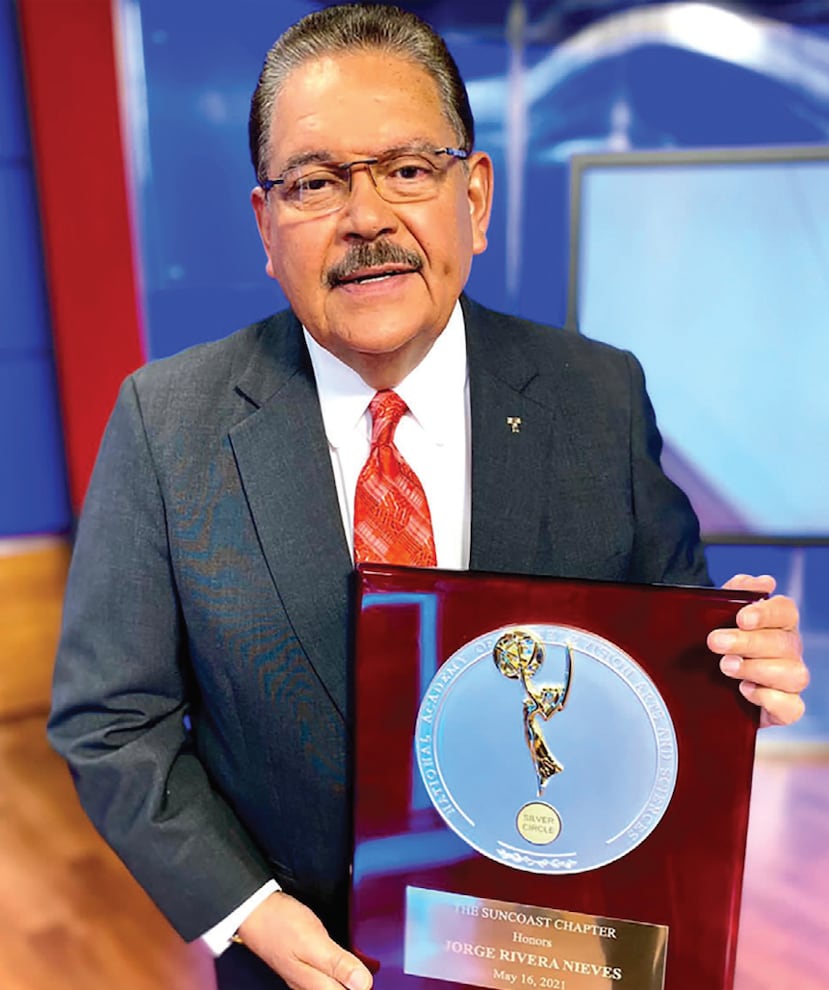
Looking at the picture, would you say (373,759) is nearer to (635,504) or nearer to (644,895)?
(644,895)

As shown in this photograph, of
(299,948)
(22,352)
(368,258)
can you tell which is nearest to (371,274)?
(368,258)

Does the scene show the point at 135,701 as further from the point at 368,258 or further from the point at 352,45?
the point at 352,45

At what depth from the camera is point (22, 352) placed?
3.24 m

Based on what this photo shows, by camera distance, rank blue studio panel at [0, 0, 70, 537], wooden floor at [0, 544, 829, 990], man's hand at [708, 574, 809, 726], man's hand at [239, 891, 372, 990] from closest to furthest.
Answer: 1. man's hand at [708, 574, 809, 726]
2. man's hand at [239, 891, 372, 990]
3. wooden floor at [0, 544, 829, 990]
4. blue studio panel at [0, 0, 70, 537]

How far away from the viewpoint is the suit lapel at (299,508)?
95 centimetres

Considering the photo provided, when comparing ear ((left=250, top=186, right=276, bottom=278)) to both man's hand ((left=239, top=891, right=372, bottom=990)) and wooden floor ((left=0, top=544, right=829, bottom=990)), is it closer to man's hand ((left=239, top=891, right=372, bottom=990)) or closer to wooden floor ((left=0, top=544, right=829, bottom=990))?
man's hand ((left=239, top=891, right=372, bottom=990))

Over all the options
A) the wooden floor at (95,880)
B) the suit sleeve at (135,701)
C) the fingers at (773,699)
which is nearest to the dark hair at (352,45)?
the suit sleeve at (135,701)

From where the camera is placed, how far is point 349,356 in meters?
0.99

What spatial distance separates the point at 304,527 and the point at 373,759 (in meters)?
0.25

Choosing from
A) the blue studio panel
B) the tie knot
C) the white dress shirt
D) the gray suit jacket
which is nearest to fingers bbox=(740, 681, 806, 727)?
the gray suit jacket

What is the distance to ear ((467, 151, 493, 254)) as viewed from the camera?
1.01 meters

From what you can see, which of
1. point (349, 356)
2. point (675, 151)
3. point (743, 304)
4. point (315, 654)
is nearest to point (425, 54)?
point (349, 356)

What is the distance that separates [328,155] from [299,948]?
81 centimetres

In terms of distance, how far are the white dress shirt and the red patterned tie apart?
0.02 meters
